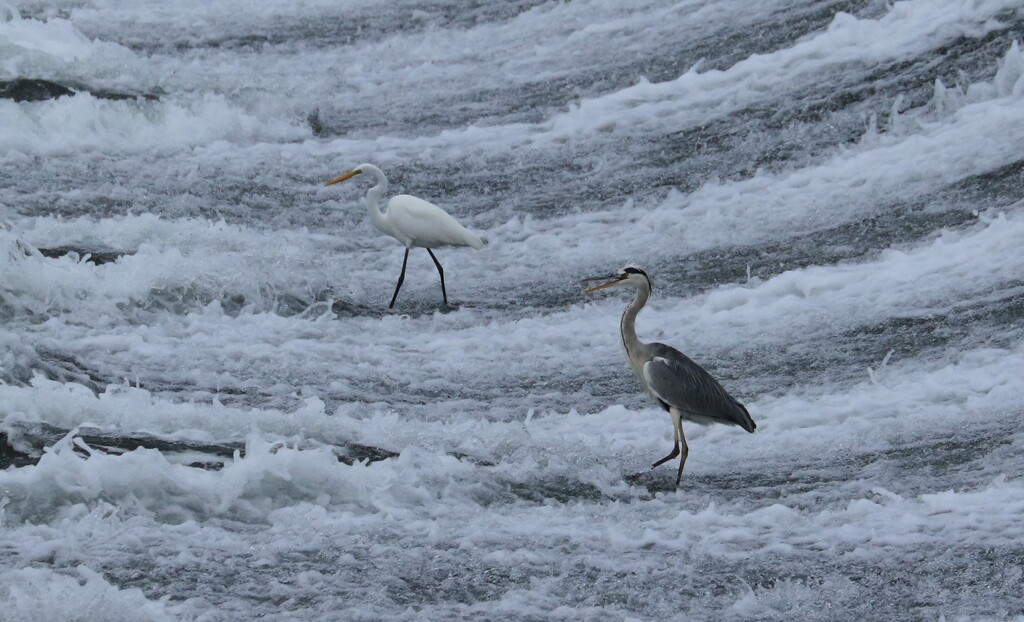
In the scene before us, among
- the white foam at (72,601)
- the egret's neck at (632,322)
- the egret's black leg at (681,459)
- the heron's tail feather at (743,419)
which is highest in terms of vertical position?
the egret's neck at (632,322)

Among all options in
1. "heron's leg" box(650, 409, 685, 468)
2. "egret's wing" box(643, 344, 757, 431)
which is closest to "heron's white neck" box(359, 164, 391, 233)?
"egret's wing" box(643, 344, 757, 431)

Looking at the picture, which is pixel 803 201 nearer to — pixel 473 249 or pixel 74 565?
pixel 473 249

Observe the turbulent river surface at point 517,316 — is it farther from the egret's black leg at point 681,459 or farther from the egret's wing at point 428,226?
the egret's wing at point 428,226

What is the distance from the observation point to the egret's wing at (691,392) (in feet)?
20.4

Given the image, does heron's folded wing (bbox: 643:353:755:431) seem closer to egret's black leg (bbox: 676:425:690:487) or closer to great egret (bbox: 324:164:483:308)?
egret's black leg (bbox: 676:425:690:487)

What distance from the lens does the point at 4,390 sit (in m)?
6.62

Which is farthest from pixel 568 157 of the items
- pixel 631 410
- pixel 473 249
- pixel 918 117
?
pixel 631 410

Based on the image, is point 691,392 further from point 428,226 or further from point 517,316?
point 428,226

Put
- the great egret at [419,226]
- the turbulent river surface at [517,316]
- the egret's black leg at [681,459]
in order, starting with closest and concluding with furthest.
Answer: the turbulent river surface at [517,316], the egret's black leg at [681,459], the great egret at [419,226]

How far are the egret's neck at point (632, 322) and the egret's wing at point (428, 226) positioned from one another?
6.75 feet

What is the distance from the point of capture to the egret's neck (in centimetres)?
668


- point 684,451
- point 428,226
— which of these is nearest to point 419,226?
point 428,226

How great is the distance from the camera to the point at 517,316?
834 cm

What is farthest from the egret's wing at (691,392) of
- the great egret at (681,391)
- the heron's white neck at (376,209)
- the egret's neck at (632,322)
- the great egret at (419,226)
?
the heron's white neck at (376,209)
